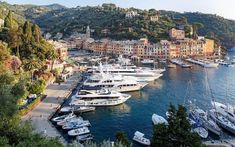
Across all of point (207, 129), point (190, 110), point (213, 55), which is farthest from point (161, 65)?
point (207, 129)

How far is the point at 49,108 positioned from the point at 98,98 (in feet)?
18.9

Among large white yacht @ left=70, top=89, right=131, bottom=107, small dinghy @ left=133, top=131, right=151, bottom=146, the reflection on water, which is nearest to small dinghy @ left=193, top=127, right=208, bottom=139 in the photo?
the reflection on water

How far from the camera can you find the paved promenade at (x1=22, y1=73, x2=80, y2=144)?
29.0m

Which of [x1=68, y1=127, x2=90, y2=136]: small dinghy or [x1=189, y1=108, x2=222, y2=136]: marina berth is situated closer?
[x1=68, y1=127, x2=90, y2=136]: small dinghy

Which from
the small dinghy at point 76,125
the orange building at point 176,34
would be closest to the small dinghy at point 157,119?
the small dinghy at point 76,125

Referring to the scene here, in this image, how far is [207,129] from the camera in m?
31.0

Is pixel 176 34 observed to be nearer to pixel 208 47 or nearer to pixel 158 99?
pixel 208 47

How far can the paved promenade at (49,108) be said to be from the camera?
2905 cm

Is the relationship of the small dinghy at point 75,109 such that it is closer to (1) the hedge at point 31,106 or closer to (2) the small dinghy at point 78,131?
(1) the hedge at point 31,106

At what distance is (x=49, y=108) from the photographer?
35.4m

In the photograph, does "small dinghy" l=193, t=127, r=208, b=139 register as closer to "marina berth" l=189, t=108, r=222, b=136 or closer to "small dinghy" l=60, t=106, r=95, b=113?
"marina berth" l=189, t=108, r=222, b=136

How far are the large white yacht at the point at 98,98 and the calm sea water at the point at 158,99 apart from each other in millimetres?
718

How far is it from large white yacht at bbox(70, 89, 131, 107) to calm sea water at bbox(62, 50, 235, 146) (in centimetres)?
72

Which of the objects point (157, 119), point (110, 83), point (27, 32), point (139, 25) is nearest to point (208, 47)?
point (139, 25)
